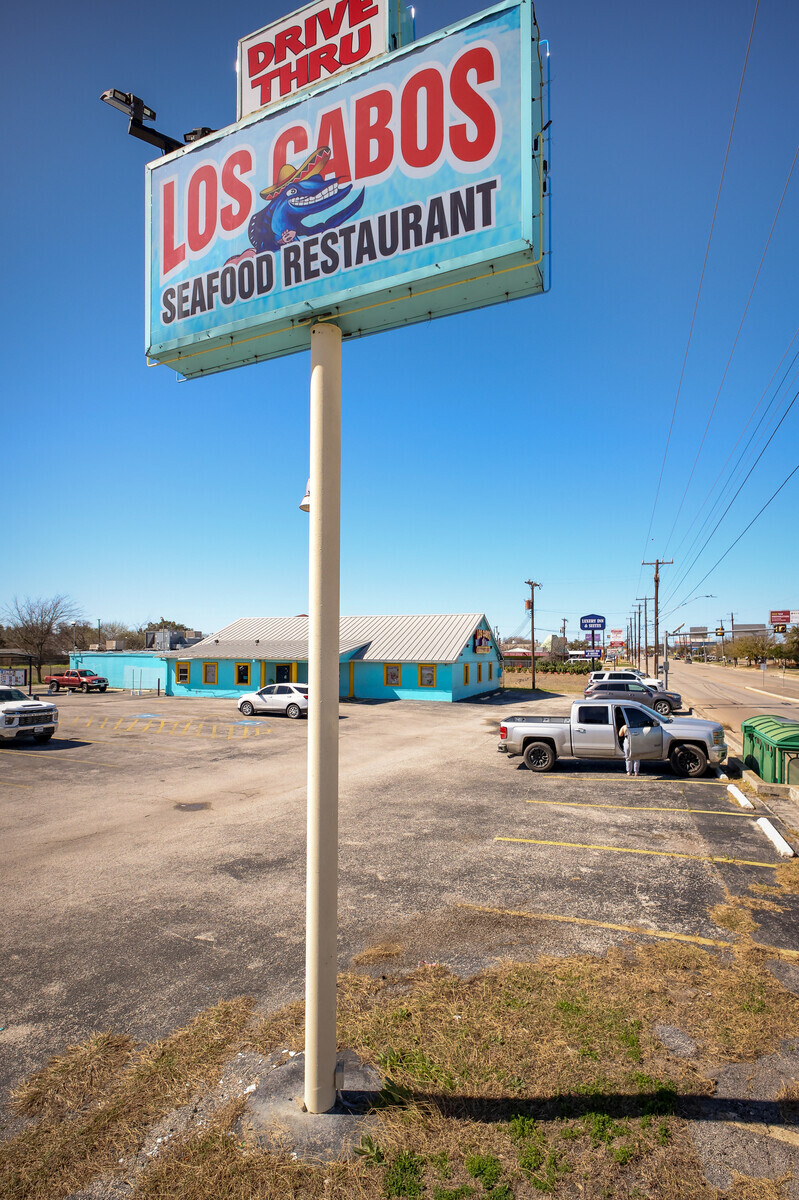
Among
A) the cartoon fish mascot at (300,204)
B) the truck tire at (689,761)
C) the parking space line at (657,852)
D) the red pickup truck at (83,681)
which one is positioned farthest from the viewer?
the red pickup truck at (83,681)

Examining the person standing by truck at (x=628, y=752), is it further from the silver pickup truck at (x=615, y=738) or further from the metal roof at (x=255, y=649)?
the metal roof at (x=255, y=649)

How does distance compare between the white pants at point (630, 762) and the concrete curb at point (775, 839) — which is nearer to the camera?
the concrete curb at point (775, 839)

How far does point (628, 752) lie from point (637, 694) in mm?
14092

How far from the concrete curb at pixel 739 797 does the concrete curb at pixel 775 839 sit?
3.04 ft

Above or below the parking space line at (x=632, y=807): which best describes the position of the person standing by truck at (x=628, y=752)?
above

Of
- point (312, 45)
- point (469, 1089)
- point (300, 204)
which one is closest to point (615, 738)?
point (469, 1089)

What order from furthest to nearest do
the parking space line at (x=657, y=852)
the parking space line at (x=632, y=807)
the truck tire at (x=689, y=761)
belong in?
1. the truck tire at (x=689, y=761)
2. the parking space line at (x=632, y=807)
3. the parking space line at (x=657, y=852)

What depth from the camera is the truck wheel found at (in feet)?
48.7

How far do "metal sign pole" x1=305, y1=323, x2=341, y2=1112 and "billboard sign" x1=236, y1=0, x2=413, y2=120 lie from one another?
2648 millimetres

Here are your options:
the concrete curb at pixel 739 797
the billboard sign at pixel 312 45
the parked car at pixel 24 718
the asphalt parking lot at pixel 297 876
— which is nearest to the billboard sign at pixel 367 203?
the billboard sign at pixel 312 45

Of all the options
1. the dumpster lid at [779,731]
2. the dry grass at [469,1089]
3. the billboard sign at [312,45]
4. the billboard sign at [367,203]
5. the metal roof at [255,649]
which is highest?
the billboard sign at [312,45]

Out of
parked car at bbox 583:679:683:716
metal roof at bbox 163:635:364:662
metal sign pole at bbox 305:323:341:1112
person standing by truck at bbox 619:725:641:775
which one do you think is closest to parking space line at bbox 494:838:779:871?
person standing by truck at bbox 619:725:641:775

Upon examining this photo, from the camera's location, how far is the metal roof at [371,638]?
120 feet

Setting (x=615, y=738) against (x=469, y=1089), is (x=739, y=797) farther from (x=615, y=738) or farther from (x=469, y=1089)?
(x=469, y=1089)
